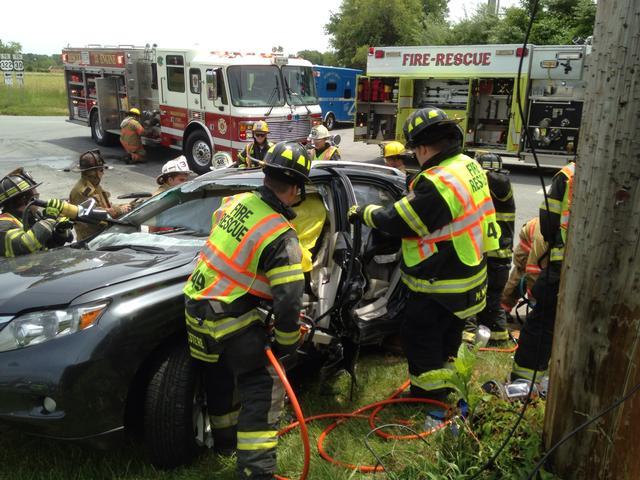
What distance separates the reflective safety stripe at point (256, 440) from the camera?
8.34 ft

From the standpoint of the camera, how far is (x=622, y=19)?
1788 millimetres

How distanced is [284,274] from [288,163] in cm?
52

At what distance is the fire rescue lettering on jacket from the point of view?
2537 millimetres

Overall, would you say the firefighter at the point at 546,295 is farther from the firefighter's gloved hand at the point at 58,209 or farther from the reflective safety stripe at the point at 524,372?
the firefighter's gloved hand at the point at 58,209

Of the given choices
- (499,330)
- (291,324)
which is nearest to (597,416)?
(291,324)

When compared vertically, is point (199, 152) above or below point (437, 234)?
below

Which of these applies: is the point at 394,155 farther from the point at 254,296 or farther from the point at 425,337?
the point at 254,296

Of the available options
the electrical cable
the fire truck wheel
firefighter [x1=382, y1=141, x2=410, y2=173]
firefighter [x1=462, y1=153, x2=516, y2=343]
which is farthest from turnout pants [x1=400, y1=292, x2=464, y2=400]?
the fire truck wheel

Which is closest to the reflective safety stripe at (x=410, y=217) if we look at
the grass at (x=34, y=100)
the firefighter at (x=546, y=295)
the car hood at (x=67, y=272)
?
the firefighter at (x=546, y=295)

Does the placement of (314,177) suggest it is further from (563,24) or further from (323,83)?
(563,24)

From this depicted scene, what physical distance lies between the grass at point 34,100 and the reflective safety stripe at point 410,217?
28595 millimetres

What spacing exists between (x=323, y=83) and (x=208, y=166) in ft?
35.5

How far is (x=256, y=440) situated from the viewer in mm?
2545

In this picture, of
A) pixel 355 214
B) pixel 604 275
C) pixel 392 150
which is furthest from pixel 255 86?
pixel 604 275
